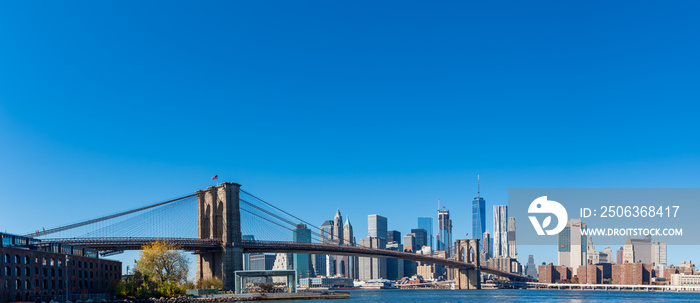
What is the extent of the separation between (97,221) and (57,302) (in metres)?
30.1

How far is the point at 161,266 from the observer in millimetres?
77938

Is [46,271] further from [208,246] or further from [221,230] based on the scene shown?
[221,230]

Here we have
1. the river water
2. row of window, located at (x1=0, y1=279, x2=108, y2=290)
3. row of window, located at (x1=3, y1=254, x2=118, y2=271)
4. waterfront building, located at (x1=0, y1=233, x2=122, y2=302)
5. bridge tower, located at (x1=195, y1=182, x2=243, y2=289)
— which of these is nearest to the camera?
row of window, located at (x1=0, y1=279, x2=108, y2=290)

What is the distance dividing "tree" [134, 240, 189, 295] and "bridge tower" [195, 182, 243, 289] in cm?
1442

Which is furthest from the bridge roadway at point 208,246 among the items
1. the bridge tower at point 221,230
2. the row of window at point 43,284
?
the row of window at point 43,284

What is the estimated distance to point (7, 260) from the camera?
6022 centimetres

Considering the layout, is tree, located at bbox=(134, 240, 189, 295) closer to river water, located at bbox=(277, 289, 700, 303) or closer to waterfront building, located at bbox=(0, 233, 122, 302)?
waterfront building, located at bbox=(0, 233, 122, 302)

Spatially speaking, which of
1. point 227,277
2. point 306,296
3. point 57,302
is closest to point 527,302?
point 306,296

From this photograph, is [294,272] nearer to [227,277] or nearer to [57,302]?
[227,277]

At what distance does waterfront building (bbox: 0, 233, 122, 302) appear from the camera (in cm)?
6036

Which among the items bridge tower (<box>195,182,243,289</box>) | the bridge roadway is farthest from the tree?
bridge tower (<box>195,182,243,289</box>)

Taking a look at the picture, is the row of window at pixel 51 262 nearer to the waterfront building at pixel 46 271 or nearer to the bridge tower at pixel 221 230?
the waterfront building at pixel 46 271

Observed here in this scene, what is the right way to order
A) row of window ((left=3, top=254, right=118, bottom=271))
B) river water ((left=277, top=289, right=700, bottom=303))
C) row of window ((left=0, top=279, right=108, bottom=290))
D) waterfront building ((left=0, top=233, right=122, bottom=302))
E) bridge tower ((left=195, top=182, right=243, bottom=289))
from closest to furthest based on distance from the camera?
row of window ((left=0, top=279, right=108, bottom=290)) → waterfront building ((left=0, top=233, right=122, bottom=302)) → row of window ((left=3, top=254, right=118, bottom=271)) → bridge tower ((left=195, top=182, right=243, bottom=289)) → river water ((left=277, top=289, right=700, bottom=303))

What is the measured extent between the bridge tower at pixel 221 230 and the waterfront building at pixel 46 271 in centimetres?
1843
